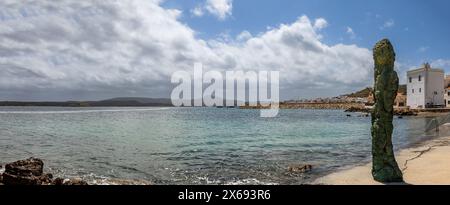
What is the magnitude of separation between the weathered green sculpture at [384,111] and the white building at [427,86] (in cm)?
8293

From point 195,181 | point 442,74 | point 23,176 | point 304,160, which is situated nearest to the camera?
point 23,176

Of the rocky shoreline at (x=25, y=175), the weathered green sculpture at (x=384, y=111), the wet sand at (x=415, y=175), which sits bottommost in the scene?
the wet sand at (x=415, y=175)

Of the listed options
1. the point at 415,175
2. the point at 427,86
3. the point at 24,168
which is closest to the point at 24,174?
the point at 24,168

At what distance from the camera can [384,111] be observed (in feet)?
42.2

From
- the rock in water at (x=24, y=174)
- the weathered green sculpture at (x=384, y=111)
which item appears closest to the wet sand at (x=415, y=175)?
the weathered green sculpture at (x=384, y=111)

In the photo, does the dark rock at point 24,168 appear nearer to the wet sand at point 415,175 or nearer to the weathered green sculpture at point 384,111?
the wet sand at point 415,175

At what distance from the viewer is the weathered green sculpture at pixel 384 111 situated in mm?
12594

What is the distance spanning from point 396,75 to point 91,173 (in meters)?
14.0

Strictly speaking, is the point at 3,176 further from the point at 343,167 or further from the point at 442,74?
the point at 442,74

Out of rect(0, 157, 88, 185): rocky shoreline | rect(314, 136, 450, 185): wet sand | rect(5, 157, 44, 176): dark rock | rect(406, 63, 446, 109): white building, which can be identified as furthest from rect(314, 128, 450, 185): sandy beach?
rect(406, 63, 446, 109): white building

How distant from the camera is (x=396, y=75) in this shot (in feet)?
41.7
